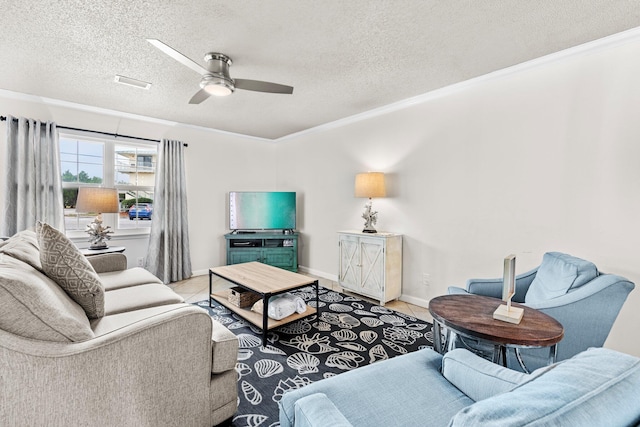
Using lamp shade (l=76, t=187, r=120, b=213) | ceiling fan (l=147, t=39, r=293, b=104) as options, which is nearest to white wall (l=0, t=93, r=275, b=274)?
lamp shade (l=76, t=187, r=120, b=213)

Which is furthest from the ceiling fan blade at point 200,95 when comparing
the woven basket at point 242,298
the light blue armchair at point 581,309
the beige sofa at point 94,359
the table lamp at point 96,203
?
the light blue armchair at point 581,309

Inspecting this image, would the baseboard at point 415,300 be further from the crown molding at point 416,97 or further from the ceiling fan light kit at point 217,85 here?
the ceiling fan light kit at point 217,85

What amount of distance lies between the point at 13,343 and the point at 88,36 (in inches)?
87.2

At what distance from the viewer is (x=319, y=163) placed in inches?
183

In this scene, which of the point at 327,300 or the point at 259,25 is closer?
the point at 259,25

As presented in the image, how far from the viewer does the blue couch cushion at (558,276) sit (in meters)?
1.68

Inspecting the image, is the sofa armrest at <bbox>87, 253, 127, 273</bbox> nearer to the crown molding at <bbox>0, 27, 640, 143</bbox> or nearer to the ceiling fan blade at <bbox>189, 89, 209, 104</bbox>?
the ceiling fan blade at <bbox>189, 89, 209, 104</bbox>

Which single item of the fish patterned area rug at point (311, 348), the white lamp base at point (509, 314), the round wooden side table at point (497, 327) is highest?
the white lamp base at point (509, 314)

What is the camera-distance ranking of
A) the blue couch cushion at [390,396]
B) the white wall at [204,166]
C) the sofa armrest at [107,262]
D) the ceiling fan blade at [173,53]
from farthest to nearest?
the white wall at [204,166] < the sofa armrest at [107,262] < the ceiling fan blade at [173,53] < the blue couch cushion at [390,396]

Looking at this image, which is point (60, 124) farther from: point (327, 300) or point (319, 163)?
point (327, 300)

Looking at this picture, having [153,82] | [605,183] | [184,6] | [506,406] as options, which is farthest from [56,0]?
[605,183]

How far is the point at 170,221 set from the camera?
4.23m

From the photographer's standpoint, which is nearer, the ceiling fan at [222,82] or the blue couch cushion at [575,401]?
the blue couch cushion at [575,401]

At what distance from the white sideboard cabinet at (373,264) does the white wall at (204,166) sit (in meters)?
2.36
